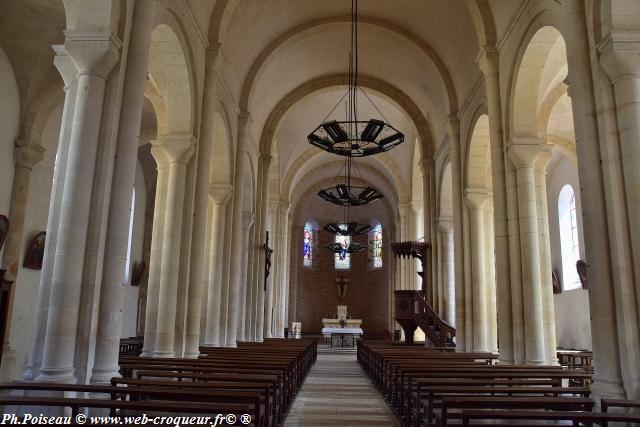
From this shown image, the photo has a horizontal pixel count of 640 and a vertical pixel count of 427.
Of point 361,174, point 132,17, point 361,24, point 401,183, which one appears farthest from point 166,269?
point 361,174

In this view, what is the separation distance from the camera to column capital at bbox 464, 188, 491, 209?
13898 millimetres

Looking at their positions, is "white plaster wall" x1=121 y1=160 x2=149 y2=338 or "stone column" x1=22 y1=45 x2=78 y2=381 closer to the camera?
"stone column" x1=22 y1=45 x2=78 y2=381

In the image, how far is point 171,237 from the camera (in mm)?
9945

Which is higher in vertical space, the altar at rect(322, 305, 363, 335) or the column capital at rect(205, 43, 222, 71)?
the column capital at rect(205, 43, 222, 71)

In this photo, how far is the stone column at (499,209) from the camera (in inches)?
395

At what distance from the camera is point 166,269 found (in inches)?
386

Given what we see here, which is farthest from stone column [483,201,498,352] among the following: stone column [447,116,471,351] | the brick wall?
the brick wall

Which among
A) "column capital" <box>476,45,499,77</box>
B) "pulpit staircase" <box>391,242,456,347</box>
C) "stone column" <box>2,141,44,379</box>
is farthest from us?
"pulpit staircase" <box>391,242,456,347</box>

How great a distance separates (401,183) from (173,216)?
1743cm

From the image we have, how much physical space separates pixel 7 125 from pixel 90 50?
6569 millimetres

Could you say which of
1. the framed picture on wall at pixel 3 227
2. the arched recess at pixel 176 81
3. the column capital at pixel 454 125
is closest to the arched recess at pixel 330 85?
the column capital at pixel 454 125

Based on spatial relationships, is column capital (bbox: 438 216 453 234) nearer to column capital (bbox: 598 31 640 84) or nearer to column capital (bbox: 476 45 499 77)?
column capital (bbox: 476 45 499 77)

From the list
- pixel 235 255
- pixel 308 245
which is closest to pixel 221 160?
pixel 235 255

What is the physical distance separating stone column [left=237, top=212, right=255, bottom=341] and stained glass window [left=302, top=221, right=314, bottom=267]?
1889 cm
